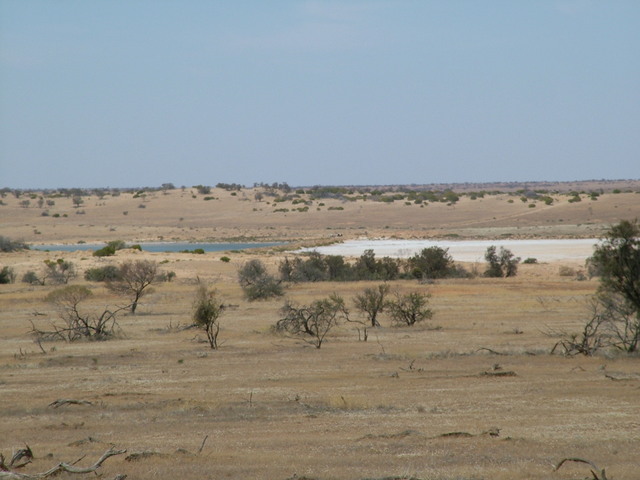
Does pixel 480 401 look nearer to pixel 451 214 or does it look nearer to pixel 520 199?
pixel 451 214

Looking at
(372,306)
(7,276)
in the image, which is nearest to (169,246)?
(7,276)

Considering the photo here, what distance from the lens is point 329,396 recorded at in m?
15.0

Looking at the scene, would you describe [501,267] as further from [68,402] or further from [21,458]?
[21,458]

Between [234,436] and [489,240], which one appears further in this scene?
[489,240]

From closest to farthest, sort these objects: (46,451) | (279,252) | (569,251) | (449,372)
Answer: (46,451)
(449,372)
(569,251)
(279,252)

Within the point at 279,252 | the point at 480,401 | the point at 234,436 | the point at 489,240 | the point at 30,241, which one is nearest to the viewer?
the point at 234,436

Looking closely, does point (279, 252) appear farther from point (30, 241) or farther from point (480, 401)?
point (480, 401)

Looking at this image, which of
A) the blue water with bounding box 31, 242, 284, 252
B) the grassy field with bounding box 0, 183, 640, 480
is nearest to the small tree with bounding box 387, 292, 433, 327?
the grassy field with bounding box 0, 183, 640, 480

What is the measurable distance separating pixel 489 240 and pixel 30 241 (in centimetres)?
5235

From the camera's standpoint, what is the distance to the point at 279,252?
2675 inches

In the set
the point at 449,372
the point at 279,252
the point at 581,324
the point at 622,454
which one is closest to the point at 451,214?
the point at 279,252

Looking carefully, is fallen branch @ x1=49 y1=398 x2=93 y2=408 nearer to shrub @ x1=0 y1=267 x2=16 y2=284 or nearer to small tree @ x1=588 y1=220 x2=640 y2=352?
small tree @ x1=588 y1=220 x2=640 y2=352

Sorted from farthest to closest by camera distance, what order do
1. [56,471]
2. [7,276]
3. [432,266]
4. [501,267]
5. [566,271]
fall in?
[7,276], [501,267], [432,266], [566,271], [56,471]

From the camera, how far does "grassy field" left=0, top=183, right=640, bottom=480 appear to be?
406 inches
